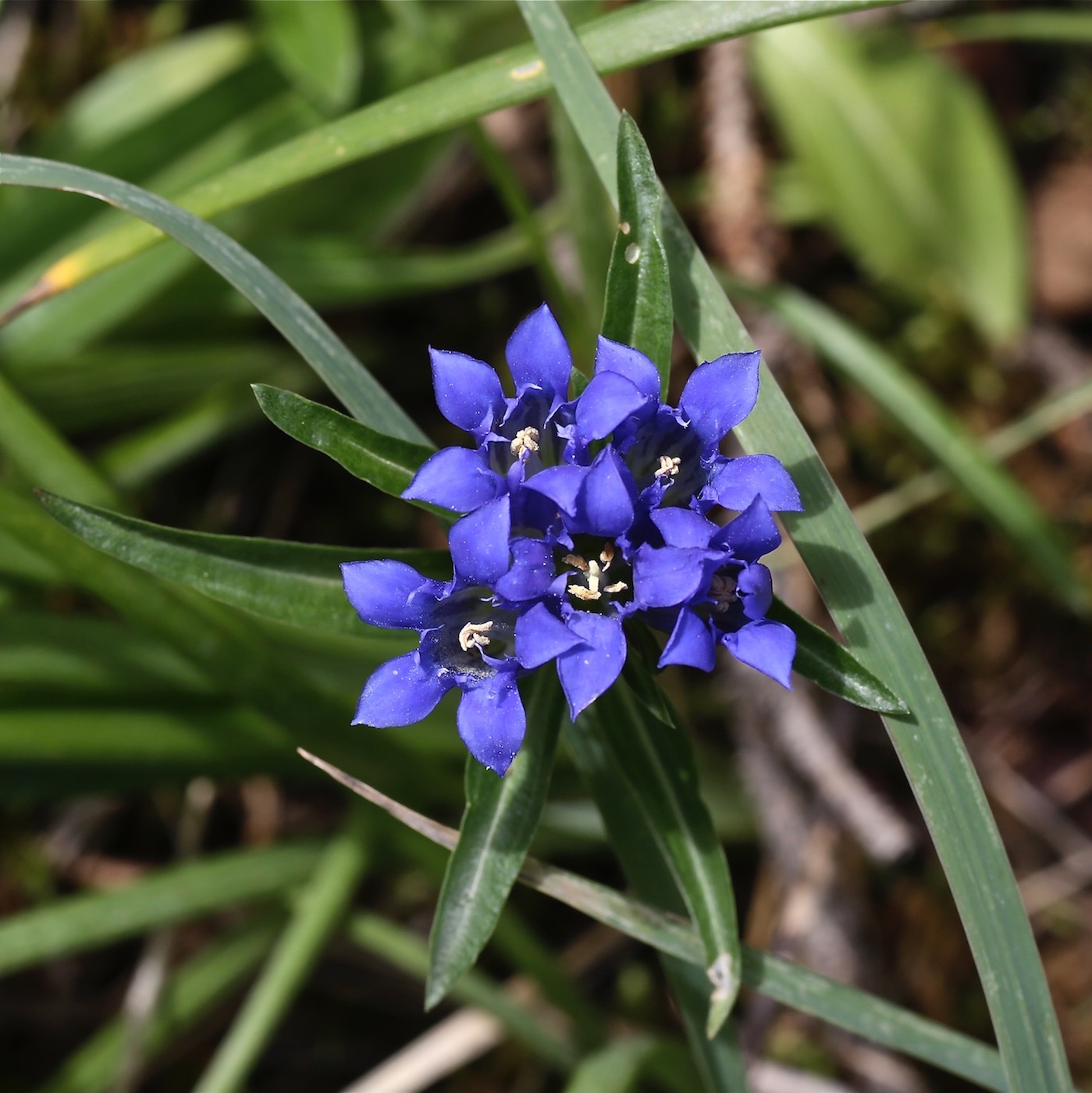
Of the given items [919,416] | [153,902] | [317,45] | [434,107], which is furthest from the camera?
[919,416]

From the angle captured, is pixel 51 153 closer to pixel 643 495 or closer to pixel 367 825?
pixel 367 825

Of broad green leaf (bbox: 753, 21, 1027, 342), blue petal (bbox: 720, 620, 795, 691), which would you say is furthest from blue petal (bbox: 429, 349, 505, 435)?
broad green leaf (bbox: 753, 21, 1027, 342)

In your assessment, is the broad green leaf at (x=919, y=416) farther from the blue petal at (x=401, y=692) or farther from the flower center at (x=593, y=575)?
the blue petal at (x=401, y=692)

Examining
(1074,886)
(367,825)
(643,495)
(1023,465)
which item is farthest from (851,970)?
(643,495)

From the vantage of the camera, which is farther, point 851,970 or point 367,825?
point 851,970

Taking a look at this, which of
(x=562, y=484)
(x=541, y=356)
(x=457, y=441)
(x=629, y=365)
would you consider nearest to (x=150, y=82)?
(x=457, y=441)

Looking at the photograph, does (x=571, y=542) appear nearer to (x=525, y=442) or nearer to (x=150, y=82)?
(x=525, y=442)
